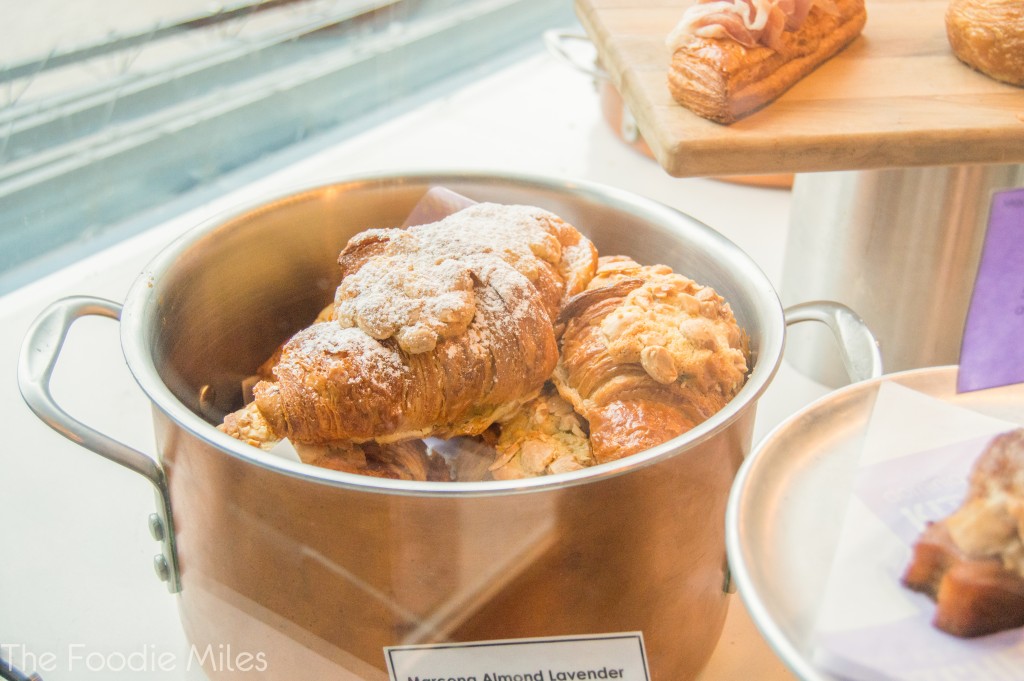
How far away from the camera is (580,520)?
57cm

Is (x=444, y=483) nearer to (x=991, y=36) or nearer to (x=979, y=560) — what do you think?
(x=979, y=560)

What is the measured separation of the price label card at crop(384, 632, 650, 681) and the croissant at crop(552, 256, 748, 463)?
0.13 meters

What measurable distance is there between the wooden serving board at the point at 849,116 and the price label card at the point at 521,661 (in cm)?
42

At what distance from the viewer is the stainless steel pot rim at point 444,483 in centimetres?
53

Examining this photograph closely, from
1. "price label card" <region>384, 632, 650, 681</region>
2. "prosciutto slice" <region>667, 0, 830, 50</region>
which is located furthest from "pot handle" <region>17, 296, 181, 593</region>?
"prosciutto slice" <region>667, 0, 830, 50</region>

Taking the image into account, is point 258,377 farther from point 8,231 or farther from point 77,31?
point 77,31

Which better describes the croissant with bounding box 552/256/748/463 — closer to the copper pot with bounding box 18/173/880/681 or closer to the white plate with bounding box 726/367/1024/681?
the copper pot with bounding box 18/173/880/681

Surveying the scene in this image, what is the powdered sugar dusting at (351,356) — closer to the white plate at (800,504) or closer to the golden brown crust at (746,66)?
the white plate at (800,504)

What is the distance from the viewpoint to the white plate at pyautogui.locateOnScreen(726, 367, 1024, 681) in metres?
0.36

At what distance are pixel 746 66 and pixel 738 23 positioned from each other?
0.22 feet

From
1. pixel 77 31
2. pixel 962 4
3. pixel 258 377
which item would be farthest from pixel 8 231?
pixel 962 4

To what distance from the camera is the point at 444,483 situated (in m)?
0.53

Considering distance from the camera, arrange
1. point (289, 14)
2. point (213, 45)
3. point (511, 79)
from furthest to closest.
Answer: point (511, 79) < point (289, 14) < point (213, 45)

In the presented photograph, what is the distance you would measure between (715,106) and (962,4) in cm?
34
